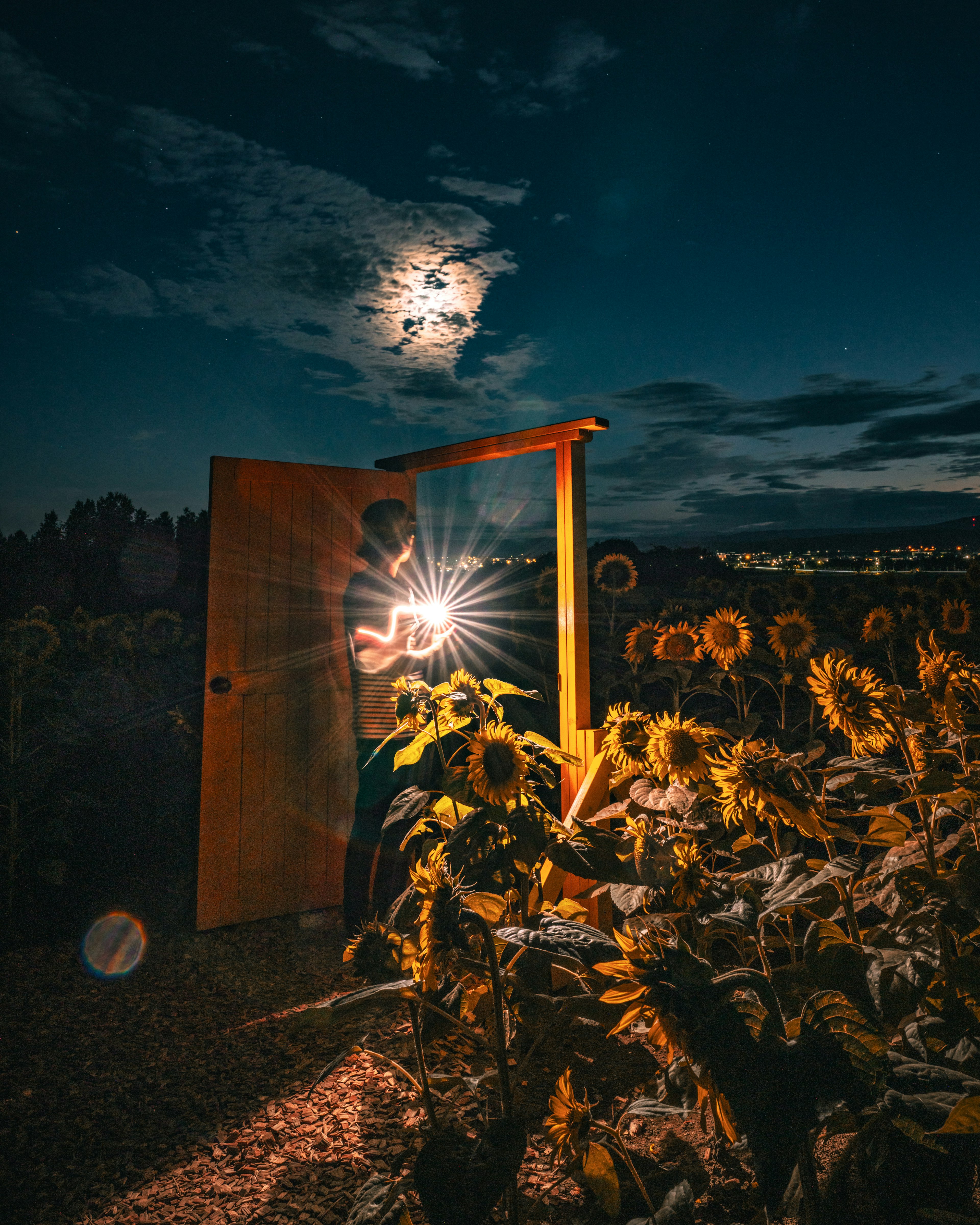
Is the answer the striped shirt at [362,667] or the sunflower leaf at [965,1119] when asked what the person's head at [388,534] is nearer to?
the striped shirt at [362,667]

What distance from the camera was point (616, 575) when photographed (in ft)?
13.5

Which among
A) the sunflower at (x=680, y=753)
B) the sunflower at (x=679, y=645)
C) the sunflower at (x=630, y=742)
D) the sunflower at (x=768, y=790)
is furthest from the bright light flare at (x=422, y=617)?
the sunflower at (x=768, y=790)

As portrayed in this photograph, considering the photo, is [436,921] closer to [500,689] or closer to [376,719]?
[500,689]

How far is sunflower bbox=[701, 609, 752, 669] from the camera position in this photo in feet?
6.95

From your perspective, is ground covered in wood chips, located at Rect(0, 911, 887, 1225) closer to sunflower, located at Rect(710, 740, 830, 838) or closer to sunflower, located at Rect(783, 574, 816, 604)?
sunflower, located at Rect(710, 740, 830, 838)

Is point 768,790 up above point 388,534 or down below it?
below

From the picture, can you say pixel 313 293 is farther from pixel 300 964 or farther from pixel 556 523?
pixel 300 964

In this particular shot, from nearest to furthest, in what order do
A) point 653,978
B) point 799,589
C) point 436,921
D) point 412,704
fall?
1. point 653,978
2. point 436,921
3. point 412,704
4. point 799,589

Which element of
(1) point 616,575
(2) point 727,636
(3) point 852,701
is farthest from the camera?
(1) point 616,575

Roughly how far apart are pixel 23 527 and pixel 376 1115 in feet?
17.3

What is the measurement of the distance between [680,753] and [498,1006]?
20.9 inches

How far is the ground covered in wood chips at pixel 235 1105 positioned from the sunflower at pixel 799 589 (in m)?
2.53

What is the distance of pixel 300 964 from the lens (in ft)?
8.83

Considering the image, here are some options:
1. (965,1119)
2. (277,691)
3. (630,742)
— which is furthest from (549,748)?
(277,691)
